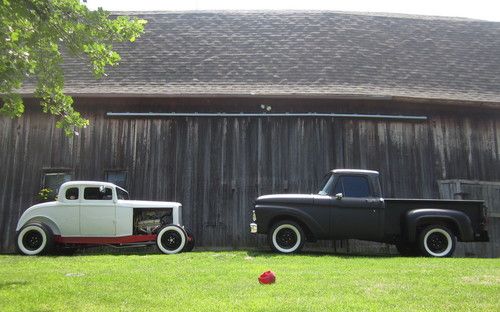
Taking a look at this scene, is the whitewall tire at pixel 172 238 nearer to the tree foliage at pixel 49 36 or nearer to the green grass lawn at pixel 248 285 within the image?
the green grass lawn at pixel 248 285

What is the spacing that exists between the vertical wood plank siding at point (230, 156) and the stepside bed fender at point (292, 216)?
2475 mm

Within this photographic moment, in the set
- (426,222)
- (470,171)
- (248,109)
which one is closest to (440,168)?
(470,171)

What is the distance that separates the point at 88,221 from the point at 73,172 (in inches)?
115

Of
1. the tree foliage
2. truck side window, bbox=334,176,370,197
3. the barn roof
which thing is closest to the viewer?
the tree foliage

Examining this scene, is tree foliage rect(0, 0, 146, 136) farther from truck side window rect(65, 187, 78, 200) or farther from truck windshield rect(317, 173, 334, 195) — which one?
truck windshield rect(317, 173, 334, 195)

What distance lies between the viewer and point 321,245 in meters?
12.0

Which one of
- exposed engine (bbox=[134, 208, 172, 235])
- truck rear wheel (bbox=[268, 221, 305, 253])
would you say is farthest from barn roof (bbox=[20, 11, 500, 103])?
truck rear wheel (bbox=[268, 221, 305, 253])

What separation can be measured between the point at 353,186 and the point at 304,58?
597cm

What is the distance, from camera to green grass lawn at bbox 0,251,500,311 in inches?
190

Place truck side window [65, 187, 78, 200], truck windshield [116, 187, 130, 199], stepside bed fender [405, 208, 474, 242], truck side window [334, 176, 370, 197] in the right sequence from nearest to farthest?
stepside bed fender [405, 208, 474, 242], truck side window [334, 176, 370, 197], truck side window [65, 187, 78, 200], truck windshield [116, 187, 130, 199]

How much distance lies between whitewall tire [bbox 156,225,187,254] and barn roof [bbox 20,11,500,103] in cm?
391

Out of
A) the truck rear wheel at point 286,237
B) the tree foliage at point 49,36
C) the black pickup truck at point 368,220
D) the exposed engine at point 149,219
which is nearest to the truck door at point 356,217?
the black pickup truck at point 368,220

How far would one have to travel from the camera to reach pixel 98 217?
10312 millimetres

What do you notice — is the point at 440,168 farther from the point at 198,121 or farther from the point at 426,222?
the point at 198,121
